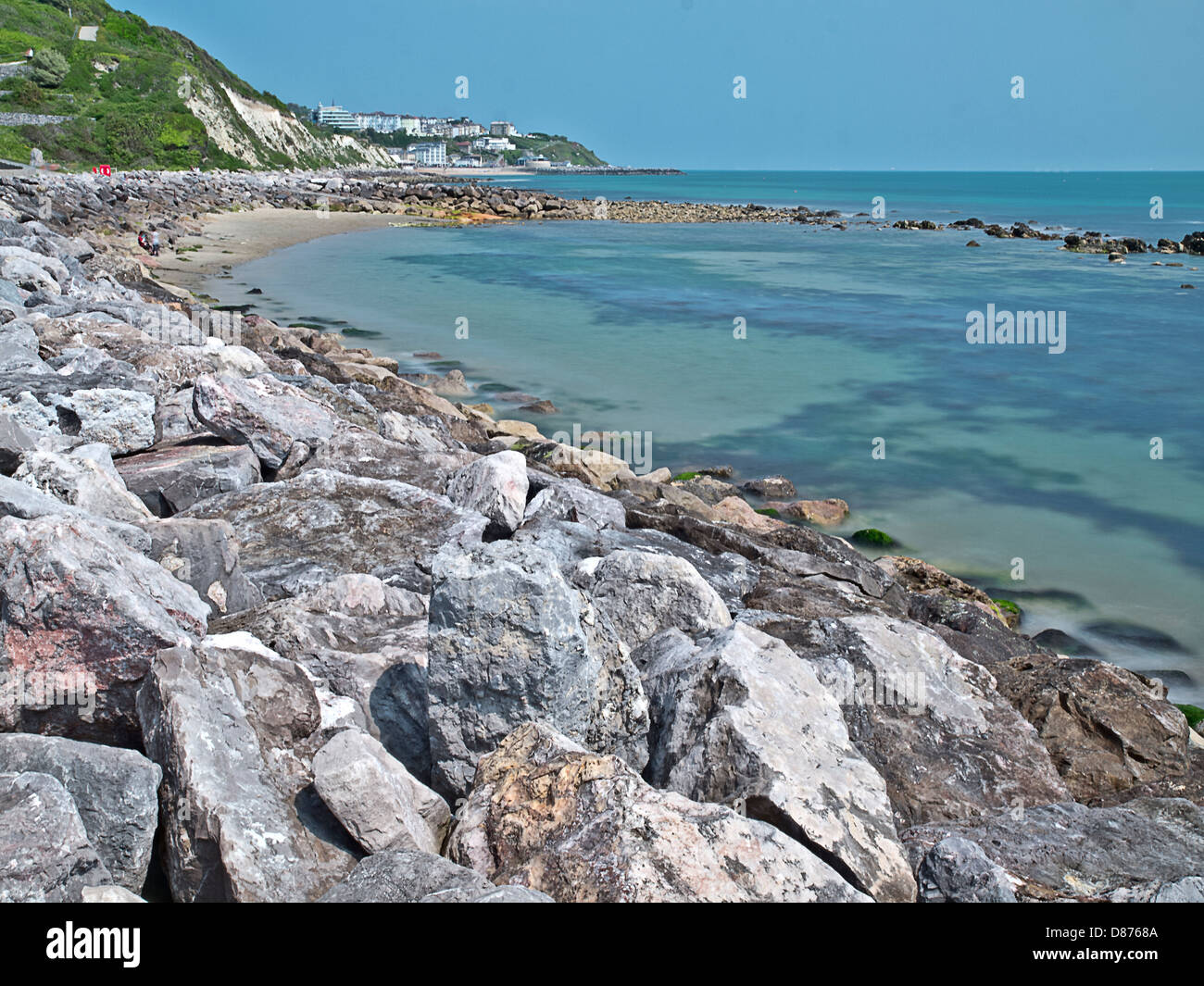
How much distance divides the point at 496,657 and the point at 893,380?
1548cm

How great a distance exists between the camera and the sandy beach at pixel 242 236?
81.4ft

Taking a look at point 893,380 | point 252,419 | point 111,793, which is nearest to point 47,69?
point 893,380

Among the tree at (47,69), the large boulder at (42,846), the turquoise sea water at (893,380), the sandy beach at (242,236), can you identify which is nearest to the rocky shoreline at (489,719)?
the large boulder at (42,846)

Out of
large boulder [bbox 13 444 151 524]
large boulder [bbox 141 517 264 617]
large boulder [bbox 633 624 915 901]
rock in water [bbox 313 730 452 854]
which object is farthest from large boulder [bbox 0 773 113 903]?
large boulder [bbox 13 444 151 524]

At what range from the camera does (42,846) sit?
8.49 ft

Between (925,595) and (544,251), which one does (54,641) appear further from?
(544,251)

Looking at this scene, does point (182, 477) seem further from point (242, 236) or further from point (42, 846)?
point (242, 236)

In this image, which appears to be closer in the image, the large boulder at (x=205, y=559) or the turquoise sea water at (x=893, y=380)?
the large boulder at (x=205, y=559)

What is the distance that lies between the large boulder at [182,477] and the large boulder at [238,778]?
283cm

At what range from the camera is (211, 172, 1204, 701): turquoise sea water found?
9.53 meters

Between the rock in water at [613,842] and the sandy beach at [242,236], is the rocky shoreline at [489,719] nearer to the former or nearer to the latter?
the rock in water at [613,842]

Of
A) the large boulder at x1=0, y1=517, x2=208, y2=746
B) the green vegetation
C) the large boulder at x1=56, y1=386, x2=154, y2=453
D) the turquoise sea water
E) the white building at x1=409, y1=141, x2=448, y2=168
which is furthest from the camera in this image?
the white building at x1=409, y1=141, x2=448, y2=168

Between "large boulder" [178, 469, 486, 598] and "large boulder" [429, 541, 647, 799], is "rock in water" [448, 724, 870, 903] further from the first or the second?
"large boulder" [178, 469, 486, 598]

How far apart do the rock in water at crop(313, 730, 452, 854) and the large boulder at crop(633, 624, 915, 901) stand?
1.08 meters
